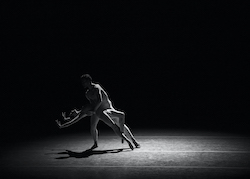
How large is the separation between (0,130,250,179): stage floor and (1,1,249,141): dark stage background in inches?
244

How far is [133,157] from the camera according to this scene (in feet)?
22.6

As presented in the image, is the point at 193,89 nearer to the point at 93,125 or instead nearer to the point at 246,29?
the point at 246,29

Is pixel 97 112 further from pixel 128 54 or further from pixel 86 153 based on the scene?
pixel 128 54

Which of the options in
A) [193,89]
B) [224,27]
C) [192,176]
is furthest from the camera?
[193,89]

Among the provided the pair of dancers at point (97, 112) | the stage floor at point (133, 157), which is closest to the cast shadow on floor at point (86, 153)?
the stage floor at point (133, 157)

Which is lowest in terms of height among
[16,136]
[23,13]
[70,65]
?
[16,136]

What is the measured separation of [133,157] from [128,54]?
983cm

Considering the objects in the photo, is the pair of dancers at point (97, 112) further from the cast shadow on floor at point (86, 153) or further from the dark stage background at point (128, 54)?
the dark stage background at point (128, 54)

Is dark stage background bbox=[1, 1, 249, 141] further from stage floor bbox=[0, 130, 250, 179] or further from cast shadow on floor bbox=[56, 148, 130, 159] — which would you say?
cast shadow on floor bbox=[56, 148, 130, 159]

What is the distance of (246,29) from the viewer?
15.8 meters

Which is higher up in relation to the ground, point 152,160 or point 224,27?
point 224,27

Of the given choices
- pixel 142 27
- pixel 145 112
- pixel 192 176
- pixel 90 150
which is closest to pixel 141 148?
pixel 90 150

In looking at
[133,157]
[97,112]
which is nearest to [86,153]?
[97,112]

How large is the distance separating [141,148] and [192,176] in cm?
252
